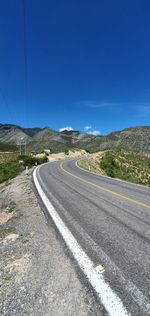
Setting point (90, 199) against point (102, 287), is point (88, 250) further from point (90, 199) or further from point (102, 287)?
point (90, 199)

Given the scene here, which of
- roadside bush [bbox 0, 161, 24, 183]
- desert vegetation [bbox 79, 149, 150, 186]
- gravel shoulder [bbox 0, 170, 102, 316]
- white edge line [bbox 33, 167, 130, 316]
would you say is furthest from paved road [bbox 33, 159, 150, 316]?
desert vegetation [bbox 79, 149, 150, 186]

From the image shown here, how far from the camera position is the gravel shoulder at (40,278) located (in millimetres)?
3031

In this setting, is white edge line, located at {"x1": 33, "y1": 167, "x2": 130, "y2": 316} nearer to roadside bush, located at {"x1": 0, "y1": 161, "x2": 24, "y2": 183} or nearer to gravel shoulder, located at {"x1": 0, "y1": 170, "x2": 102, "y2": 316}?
gravel shoulder, located at {"x1": 0, "y1": 170, "x2": 102, "y2": 316}

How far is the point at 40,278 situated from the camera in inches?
148

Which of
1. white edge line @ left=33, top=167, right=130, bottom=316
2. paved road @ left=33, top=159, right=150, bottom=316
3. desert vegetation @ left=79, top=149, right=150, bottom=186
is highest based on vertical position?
paved road @ left=33, top=159, right=150, bottom=316

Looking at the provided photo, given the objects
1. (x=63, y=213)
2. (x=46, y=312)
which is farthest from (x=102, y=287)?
(x=63, y=213)

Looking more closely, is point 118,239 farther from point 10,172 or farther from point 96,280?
point 10,172

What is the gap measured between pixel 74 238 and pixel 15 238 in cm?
146

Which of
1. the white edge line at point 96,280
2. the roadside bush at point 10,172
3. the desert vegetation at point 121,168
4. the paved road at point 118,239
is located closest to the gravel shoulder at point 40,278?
the white edge line at point 96,280

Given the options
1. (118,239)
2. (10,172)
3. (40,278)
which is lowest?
(10,172)

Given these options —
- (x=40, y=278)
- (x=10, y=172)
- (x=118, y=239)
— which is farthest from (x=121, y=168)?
(x=40, y=278)

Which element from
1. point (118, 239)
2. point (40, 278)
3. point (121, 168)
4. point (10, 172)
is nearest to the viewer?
point (40, 278)

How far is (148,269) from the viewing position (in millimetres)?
3787

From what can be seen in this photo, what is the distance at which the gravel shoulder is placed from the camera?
3.03m
